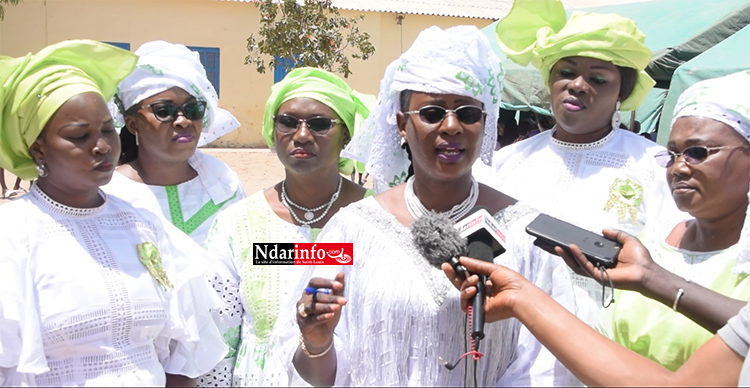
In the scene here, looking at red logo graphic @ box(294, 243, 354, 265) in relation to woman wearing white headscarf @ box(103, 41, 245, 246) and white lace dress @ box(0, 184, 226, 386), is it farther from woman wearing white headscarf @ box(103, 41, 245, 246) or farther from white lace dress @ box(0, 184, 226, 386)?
woman wearing white headscarf @ box(103, 41, 245, 246)

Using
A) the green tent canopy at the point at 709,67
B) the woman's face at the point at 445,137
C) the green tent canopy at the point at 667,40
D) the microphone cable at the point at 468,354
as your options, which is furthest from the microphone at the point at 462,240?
the green tent canopy at the point at 667,40

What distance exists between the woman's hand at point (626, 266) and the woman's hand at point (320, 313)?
0.71 metres

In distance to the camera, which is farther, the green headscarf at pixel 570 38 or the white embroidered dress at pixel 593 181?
the green headscarf at pixel 570 38

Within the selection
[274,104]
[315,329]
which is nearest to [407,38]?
[274,104]

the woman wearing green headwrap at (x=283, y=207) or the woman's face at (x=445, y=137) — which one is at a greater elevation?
the woman's face at (x=445, y=137)

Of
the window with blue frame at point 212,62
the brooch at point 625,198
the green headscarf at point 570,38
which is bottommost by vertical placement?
the window with blue frame at point 212,62

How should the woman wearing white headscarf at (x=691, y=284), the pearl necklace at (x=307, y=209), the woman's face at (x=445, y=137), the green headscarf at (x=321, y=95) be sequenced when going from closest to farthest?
1. the woman wearing white headscarf at (x=691, y=284)
2. the woman's face at (x=445, y=137)
3. the pearl necklace at (x=307, y=209)
4. the green headscarf at (x=321, y=95)

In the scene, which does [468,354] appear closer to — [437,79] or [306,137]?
[437,79]

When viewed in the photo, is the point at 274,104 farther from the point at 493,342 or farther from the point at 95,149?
the point at 493,342

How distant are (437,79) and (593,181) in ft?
5.11

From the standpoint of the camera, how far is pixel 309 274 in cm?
243

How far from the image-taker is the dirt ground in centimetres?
1331

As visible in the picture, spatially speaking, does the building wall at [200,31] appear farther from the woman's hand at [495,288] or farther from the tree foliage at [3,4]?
the woman's hand at [495,288]

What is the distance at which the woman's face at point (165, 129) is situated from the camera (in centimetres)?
371
